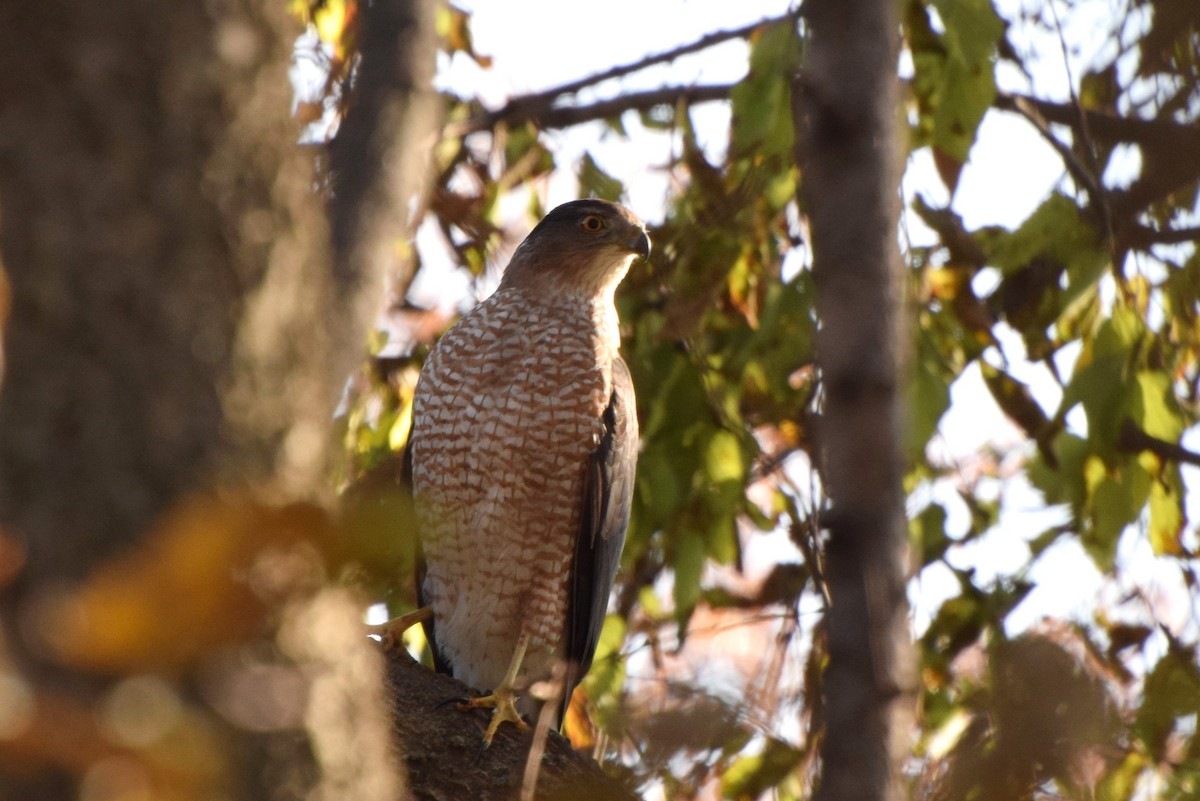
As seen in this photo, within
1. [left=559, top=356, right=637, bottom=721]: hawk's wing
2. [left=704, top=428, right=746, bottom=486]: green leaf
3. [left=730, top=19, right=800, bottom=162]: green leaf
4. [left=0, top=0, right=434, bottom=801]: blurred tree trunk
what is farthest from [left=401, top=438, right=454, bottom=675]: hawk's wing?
[left=0, top=0, right=434, bottom=801]: blurred tree trunk

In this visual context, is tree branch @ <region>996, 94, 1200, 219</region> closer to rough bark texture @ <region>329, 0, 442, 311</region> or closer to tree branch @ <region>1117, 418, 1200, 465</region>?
tree branch @ <region>1117, 418, 1200, 465</region>

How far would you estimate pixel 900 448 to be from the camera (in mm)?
1142

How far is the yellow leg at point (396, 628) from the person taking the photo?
4156mm

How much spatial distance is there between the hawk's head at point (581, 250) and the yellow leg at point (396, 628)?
1267 millimetres

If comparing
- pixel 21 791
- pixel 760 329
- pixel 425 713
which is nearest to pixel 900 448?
pixel 21 791

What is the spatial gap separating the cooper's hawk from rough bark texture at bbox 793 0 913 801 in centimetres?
314

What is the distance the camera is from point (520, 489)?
4.32m

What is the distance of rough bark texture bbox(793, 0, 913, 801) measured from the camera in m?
1.10

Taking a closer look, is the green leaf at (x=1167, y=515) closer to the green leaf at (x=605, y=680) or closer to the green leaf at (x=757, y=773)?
the green leaf at (x=757, y=773)

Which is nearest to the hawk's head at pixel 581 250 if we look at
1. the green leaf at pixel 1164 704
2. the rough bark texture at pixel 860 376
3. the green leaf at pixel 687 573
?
the green leaf at pixel 687 573

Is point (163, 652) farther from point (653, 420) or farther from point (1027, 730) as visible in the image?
point (653, 420)

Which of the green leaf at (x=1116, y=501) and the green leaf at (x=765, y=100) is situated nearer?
the green leaf at (x=1116, y=501)

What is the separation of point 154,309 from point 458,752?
2518 mm

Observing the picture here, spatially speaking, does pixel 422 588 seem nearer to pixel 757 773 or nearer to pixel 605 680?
pixel 605 680
